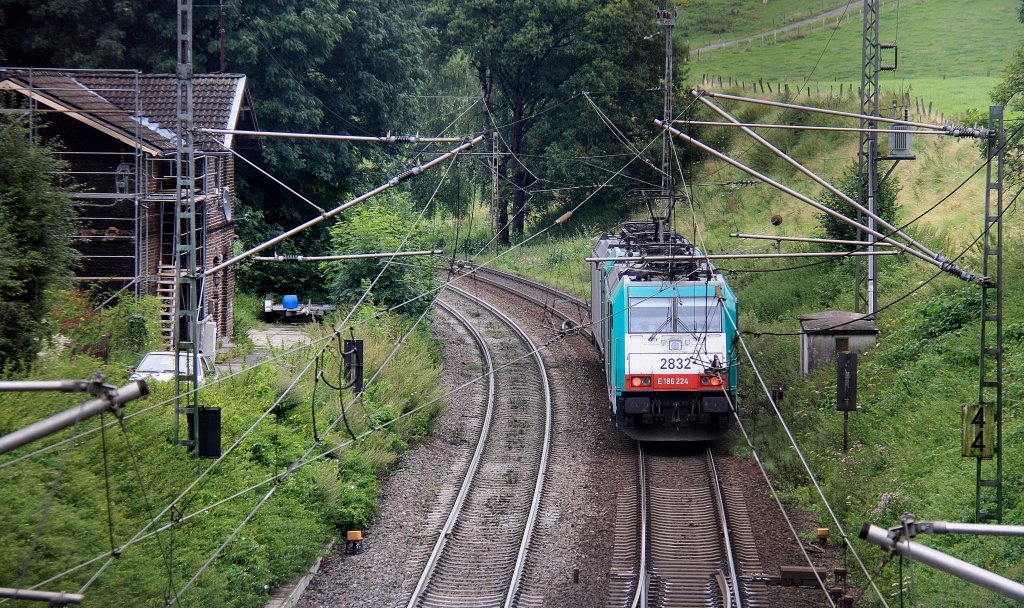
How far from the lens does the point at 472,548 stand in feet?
50.4

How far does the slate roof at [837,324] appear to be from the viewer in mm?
21594

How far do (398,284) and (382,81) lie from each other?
1523 centimetres

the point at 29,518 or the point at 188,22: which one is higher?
the point at 188,22

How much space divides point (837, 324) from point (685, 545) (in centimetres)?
840

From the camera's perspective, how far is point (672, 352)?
1914 cm

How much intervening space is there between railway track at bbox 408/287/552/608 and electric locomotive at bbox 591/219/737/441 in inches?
85.4

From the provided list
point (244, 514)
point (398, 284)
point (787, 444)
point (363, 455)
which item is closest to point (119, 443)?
point (244, 514)

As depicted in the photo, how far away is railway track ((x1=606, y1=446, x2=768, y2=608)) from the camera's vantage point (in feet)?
44.0

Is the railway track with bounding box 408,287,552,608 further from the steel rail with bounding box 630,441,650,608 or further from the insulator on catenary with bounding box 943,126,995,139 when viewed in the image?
the insulator on catenary with bounding box 943,126,995,139

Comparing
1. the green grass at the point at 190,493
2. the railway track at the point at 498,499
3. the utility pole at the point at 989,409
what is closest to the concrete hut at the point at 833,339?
the railway track at the point at 498,499

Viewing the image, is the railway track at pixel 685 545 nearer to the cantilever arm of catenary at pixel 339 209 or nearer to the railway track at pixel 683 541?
the railway track at pixel 683 541

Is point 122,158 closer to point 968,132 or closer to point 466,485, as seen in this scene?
point 466,485

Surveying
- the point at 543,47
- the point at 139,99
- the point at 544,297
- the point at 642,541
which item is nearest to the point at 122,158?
the point at 139,99

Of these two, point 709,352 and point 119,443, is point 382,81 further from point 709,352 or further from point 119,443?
point 119,443
